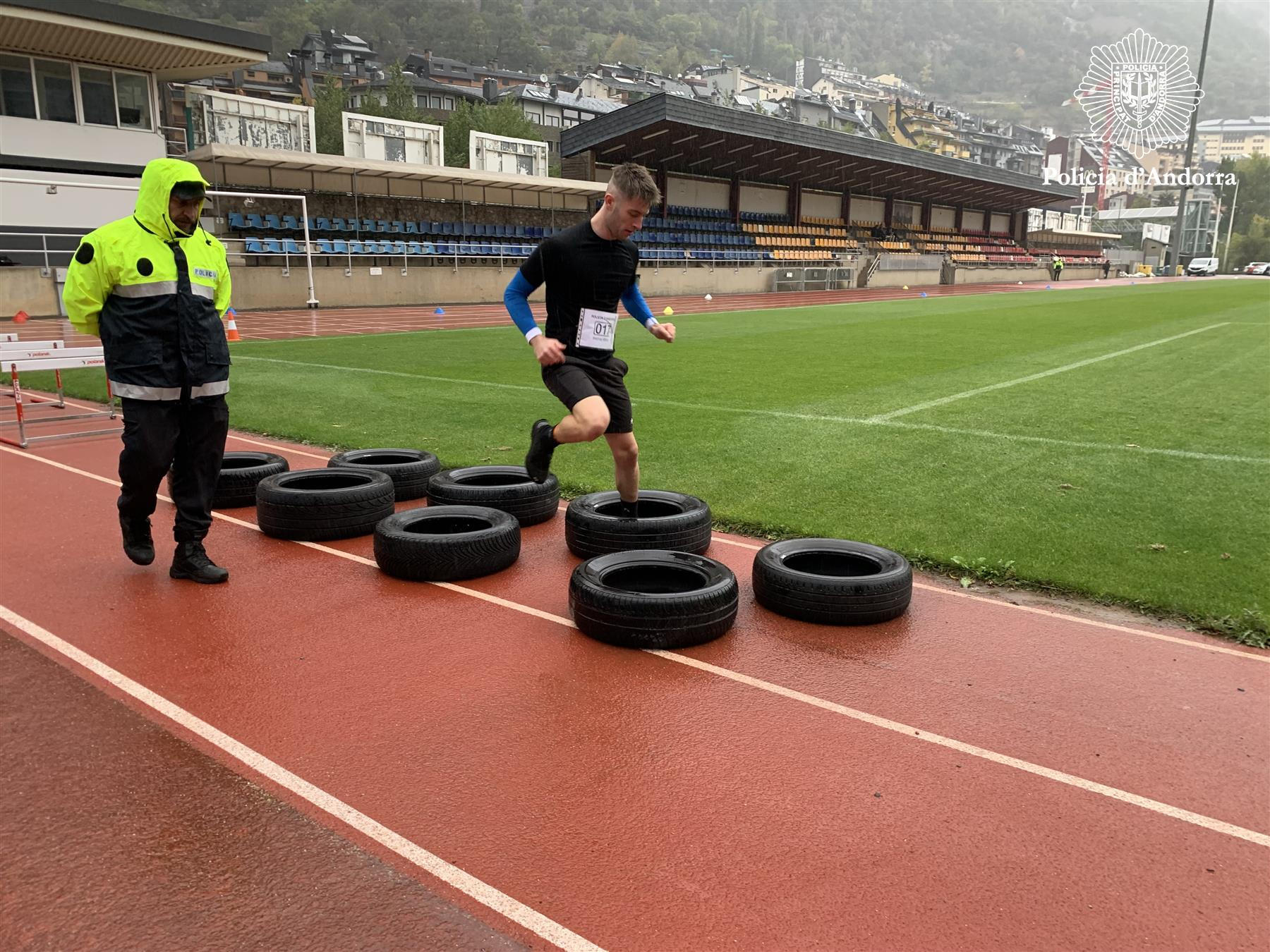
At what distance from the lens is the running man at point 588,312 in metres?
4.68

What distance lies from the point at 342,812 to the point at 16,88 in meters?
34.6

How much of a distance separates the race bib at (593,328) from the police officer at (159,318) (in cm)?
200

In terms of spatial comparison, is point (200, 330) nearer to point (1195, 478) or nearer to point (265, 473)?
point (265, 473)

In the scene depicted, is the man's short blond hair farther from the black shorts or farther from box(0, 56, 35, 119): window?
box(0, 56, 35, 119): window

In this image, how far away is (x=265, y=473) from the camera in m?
6.84

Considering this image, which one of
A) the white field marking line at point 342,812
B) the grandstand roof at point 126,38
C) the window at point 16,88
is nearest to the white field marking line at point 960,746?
the white field marking line at point 342,812

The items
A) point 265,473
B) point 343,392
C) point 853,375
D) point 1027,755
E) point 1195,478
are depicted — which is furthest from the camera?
point 853,375

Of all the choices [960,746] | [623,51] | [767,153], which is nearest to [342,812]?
[960,746]

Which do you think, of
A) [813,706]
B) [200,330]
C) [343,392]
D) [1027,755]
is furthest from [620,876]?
[343,392]

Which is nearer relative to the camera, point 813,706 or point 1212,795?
point 1212,795

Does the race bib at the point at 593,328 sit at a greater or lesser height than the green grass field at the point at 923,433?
greater

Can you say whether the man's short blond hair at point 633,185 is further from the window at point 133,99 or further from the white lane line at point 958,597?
the window at point 133,99

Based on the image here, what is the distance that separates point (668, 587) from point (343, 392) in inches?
337

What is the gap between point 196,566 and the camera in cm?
507
